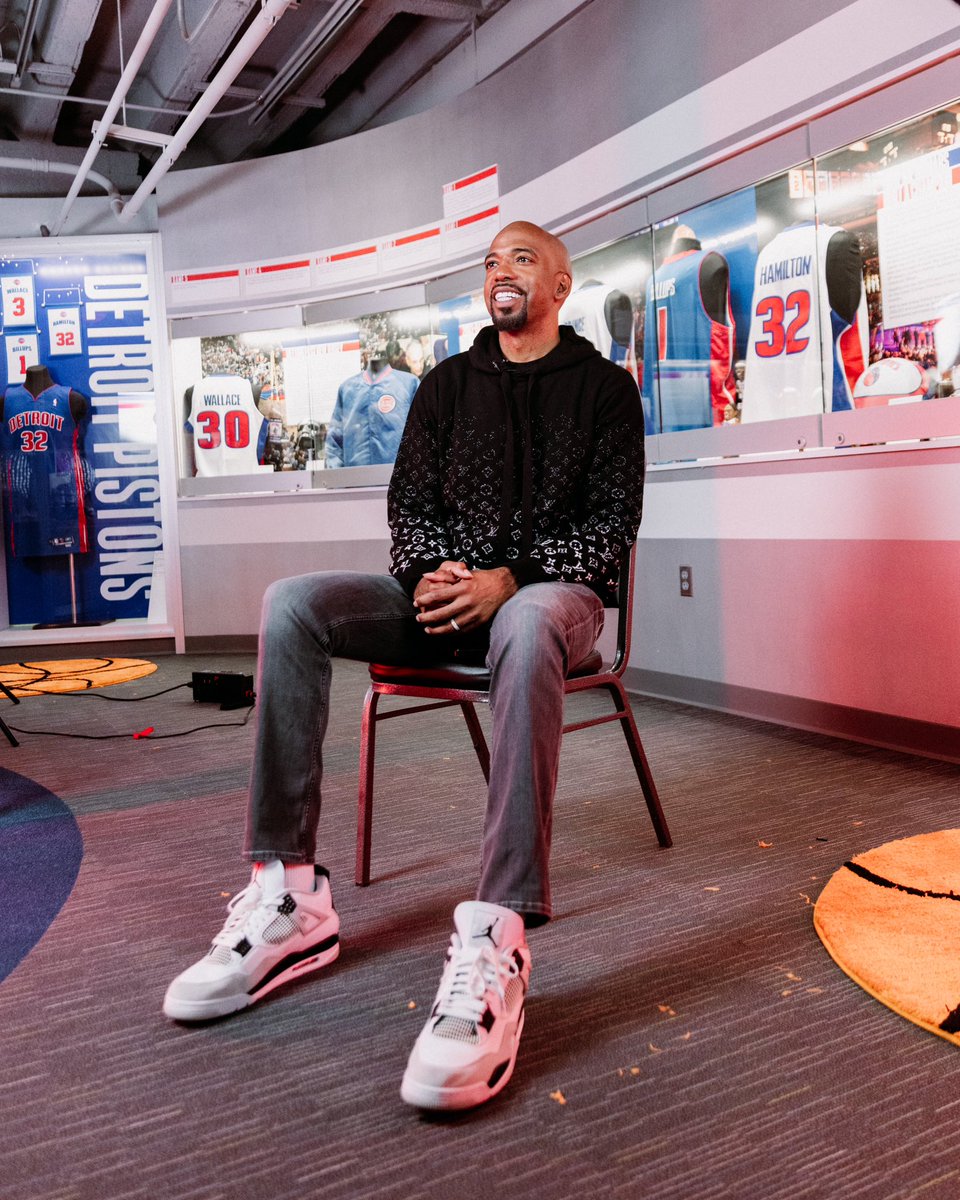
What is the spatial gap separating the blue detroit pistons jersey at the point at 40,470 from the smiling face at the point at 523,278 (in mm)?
5078

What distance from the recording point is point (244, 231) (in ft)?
18.6

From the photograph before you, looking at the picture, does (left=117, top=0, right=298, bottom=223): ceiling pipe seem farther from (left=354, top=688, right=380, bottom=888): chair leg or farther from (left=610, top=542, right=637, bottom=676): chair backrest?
(left=354, top=688, right=380, bottom=888): chair leg

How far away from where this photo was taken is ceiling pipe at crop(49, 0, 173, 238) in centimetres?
387

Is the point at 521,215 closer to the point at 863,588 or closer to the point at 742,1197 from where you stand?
the point at 863,588

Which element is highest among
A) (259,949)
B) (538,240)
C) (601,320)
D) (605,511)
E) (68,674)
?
(601,320)

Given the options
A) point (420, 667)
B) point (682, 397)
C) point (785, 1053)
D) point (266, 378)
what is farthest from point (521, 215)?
point (785, 1053)

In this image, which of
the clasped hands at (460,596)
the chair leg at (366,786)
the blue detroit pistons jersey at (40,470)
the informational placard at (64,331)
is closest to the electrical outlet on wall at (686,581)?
the chair leg at (366,786)

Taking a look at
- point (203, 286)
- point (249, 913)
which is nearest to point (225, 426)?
point (203, 286)

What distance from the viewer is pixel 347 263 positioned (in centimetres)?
538

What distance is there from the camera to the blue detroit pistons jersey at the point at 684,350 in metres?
3.53

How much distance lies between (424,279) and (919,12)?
2.83 metres

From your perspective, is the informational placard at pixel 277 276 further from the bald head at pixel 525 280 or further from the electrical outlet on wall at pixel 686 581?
the bald head at pixel 525 280

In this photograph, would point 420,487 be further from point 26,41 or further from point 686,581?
point 26,41

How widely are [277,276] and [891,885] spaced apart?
4.87 meters
